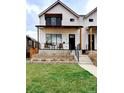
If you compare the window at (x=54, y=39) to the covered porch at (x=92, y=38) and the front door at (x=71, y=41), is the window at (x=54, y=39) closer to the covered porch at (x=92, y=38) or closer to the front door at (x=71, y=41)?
the front door at (x=71, y=41)

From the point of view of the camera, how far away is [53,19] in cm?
1927

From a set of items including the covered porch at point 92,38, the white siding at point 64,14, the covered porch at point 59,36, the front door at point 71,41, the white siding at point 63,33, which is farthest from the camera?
the white siding at point 64,14

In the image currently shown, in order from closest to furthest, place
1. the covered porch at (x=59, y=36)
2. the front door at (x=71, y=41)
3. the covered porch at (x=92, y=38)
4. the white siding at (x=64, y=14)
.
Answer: the covered porch at (x=92, y=38) → the covered porch at (x=59, y=36) → the front door at (x=71, y=41) → the white siding at (x=64, y=14)

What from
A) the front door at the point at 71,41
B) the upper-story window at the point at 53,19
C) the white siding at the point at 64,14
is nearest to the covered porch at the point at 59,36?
the front door at the point at 71,41

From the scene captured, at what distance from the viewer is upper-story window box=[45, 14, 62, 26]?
62.7ft

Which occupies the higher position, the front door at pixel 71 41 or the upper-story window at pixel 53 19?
the upper-story window at pixel 53 19

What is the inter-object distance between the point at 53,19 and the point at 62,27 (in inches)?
48.0

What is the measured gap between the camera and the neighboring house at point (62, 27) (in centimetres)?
1858

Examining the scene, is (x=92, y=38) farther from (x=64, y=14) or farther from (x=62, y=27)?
(x=64, y=14)

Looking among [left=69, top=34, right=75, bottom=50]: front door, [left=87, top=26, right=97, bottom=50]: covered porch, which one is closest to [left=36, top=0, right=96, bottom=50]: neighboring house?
[left=69, top=34, right=75, bottom=50]: front door

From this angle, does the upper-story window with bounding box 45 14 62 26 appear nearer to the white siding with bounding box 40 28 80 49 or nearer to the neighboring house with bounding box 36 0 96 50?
the neighboring house with bounding box 36 0 96 50
